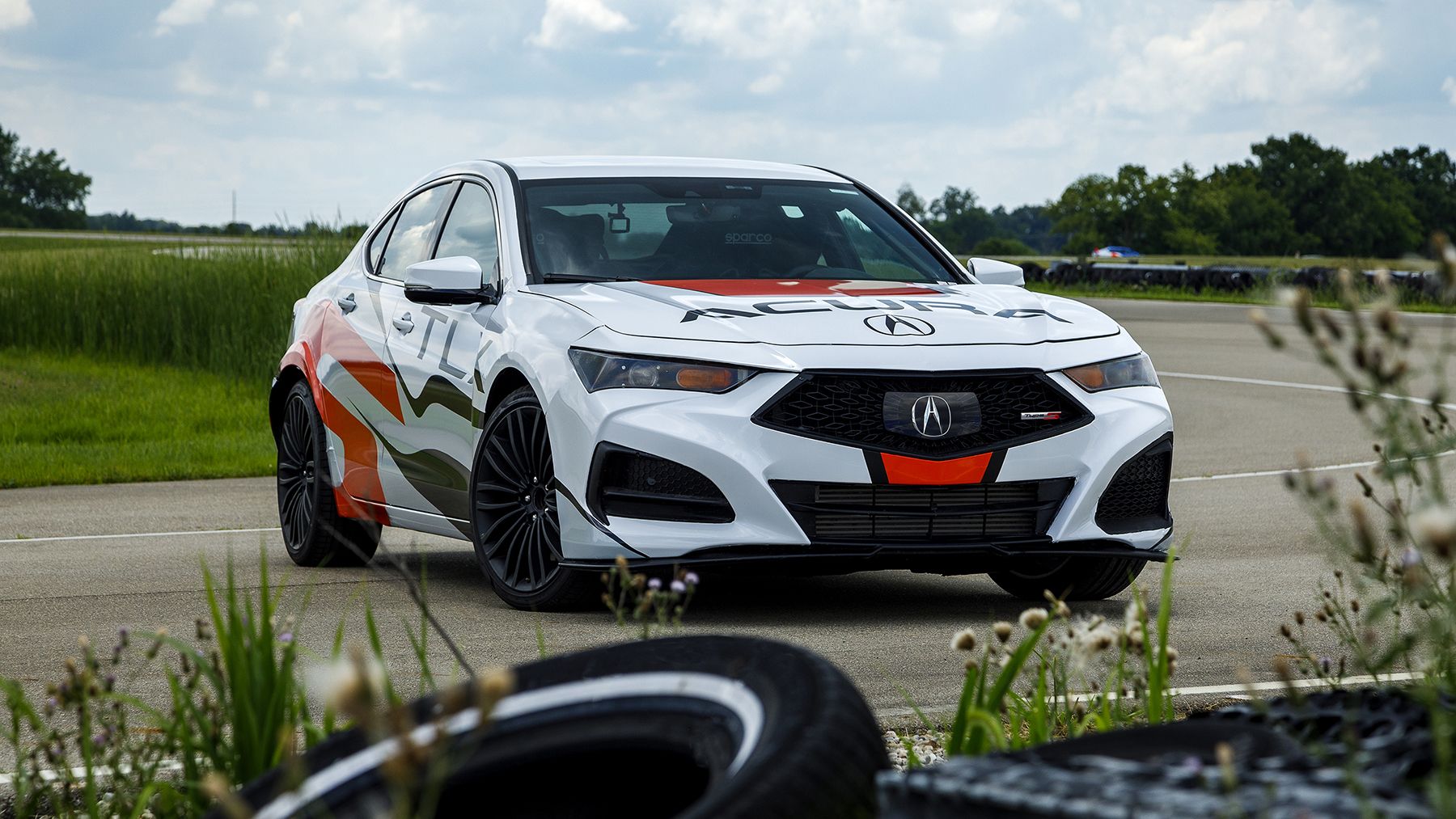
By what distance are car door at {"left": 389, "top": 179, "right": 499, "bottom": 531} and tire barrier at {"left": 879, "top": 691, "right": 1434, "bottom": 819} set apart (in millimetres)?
4959

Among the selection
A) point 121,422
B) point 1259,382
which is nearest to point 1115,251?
point 1259,382

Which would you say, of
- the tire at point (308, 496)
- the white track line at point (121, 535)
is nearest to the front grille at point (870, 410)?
the tire at point (308, 496)

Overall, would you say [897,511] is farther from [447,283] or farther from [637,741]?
[637,741]

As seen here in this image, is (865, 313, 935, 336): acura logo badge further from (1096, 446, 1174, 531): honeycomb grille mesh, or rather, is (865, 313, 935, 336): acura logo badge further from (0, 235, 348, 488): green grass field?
(0, 235, 348, 488): green grass field

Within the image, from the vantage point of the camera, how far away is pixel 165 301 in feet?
74.7

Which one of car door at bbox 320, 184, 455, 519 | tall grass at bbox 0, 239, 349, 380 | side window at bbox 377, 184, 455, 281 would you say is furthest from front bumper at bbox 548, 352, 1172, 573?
tall grass at bbox 0, 239, 349, 380

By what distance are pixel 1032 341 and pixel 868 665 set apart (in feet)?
4.47

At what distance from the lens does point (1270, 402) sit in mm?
18078

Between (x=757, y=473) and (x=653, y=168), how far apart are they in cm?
243

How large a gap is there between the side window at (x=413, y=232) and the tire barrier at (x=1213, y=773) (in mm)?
6262

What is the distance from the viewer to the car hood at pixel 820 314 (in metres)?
6.35

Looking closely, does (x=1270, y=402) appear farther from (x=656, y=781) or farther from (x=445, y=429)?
(x=656, y=781)

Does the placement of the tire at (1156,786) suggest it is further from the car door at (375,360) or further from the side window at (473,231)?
the car door at (375,360)

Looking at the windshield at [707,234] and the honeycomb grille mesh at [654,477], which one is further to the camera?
the windshield at [707,234]
